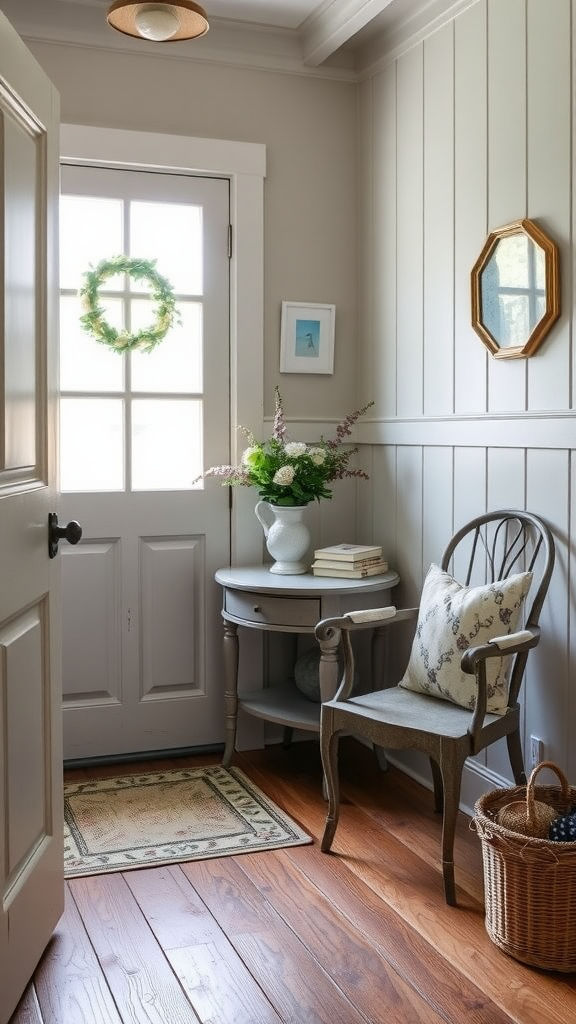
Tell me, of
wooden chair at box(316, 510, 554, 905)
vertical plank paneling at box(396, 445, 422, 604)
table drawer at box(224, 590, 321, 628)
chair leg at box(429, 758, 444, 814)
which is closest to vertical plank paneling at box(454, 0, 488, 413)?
vertical plank paneling at box(396, 445, 422, 604)

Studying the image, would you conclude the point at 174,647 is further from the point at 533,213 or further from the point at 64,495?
the point at 533,213

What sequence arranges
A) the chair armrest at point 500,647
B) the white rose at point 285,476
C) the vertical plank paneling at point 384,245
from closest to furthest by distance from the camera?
the chair armrest at point 500,647 < the white rose at point 285,476 < the vertical plank paneling at point 384,245

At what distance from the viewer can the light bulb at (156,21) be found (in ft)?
8.43

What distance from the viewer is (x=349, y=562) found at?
3369mm

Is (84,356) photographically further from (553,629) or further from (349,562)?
(553,629)

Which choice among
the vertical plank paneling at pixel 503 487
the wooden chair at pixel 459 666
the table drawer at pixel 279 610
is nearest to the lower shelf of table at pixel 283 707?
the table drawer at pixel 279 610

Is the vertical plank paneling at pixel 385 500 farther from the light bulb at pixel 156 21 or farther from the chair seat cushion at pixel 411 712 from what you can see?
the light bulb at pixel 156 21

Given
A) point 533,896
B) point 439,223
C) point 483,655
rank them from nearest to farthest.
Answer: point 533,896 → point 483,655 → point 439,223

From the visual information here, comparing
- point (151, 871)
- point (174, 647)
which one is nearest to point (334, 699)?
point (151, 871)

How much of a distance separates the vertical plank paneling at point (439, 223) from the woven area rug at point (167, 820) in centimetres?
143

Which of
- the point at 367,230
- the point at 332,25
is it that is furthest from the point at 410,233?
the point at 332,25

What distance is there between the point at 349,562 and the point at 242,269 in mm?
1169

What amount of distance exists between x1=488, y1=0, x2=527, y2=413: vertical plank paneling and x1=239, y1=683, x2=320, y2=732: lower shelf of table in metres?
1.20

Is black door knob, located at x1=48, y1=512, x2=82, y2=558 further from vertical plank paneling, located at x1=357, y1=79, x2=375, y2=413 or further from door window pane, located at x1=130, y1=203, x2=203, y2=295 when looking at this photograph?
vertical plank paneling, located at x1=357, y1=79, x2=375, y2=413
